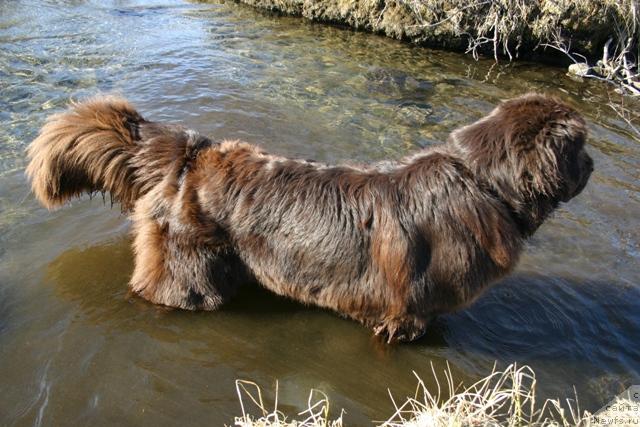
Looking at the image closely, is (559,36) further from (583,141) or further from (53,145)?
(53,145)

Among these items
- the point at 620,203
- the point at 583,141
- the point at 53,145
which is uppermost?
the point at 583,141

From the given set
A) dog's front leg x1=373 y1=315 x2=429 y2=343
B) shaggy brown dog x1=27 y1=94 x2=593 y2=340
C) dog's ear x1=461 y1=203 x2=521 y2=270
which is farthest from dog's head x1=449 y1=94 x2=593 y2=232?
dog's front leg x1=373 y1=315 x2=429 y2=343

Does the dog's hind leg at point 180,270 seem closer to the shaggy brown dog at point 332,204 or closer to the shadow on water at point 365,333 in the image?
the shaggy brown dog at point 332,204

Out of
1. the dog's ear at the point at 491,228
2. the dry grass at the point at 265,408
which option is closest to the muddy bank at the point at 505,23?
the dog's ear at the point at 491,228

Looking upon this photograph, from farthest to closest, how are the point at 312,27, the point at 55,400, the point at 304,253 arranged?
1. the point at 312,27
2. the point at 304,253
3. the point at 55,400

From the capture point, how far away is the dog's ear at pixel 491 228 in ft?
10.4

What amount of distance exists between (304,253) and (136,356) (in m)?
1.33

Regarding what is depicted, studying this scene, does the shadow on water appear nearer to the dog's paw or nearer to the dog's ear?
the dog's paw

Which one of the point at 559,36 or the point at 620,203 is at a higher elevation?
the point at 559,36

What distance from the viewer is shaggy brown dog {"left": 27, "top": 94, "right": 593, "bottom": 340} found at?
3170 mm

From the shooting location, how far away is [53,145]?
329 cm

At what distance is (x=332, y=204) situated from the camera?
10.9 feet

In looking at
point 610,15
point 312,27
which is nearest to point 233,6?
point 312,27

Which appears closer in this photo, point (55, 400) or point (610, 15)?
point (55, 400)
